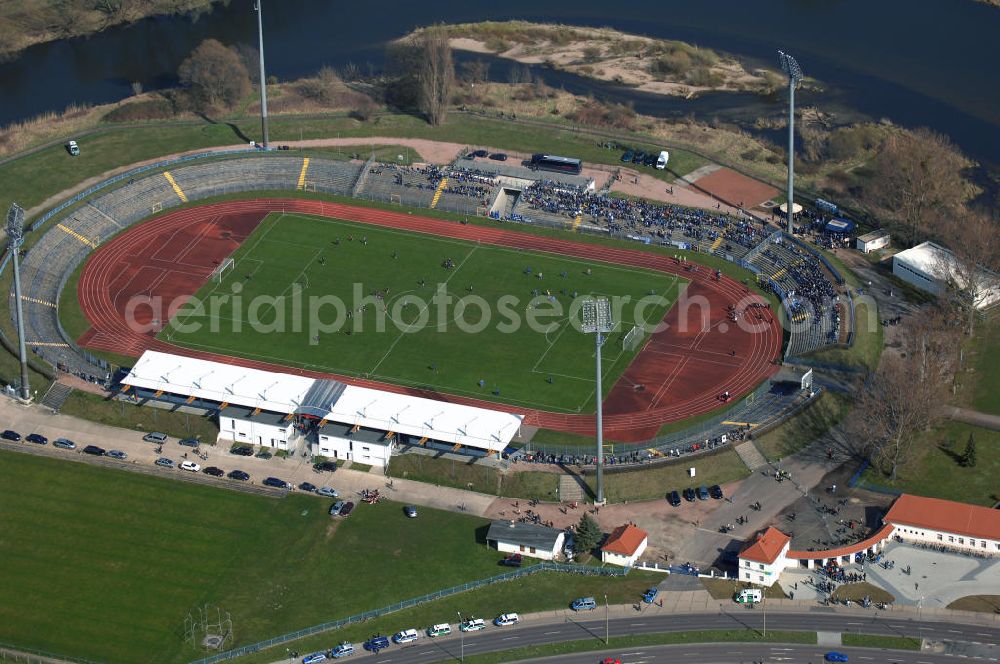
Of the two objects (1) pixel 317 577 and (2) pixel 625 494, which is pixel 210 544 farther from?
(2) pixel 625 494

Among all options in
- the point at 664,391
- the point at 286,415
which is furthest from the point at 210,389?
the point at 664,391

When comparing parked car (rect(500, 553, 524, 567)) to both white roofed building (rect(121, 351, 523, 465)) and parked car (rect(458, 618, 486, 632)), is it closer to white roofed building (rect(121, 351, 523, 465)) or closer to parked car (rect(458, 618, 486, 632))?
parked car (rect(458, 618, 486, 632))

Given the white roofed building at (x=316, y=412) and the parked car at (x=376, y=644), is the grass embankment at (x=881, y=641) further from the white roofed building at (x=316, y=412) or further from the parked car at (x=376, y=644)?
the white roofed building at (x=316, y=412)

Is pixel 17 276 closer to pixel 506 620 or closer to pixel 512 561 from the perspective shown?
pixel 512 561

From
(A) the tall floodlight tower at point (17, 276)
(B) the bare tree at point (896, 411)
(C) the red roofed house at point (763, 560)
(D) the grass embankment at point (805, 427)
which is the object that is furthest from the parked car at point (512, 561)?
(A) the tall floodlight tower at point (17, 276)

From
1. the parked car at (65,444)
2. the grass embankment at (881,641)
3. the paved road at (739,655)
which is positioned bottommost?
the paved road at (739,655)

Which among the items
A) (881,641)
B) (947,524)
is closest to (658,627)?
(881,641)

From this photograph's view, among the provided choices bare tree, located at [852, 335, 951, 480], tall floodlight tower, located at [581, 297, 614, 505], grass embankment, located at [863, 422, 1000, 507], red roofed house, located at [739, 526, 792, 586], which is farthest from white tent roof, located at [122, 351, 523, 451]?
grass embankment, located at [863, 422, 1000, 507]
